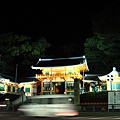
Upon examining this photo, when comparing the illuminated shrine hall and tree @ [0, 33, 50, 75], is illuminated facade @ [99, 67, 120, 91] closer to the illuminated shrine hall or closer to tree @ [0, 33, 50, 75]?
the illuminated shrine hall

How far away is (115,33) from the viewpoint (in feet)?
136

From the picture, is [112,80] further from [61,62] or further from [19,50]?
[19,50]

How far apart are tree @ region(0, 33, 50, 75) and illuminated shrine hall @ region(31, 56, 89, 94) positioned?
21.4 feet

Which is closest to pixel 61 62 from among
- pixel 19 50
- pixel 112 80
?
pixel 19 50

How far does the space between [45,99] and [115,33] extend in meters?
27.9

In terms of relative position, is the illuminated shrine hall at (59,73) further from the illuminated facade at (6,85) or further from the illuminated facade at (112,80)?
the illuminated facade at (112,80)

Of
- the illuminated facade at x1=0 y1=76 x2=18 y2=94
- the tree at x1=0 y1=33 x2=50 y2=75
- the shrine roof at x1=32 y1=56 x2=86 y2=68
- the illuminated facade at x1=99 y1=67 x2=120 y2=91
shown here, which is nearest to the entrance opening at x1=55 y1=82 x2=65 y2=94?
the shrine roof at x1=32 y1=56 x2=86 y2=68

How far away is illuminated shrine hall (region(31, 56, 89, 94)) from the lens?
159 ft

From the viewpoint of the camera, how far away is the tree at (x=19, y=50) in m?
55.3

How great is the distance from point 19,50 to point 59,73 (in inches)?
458

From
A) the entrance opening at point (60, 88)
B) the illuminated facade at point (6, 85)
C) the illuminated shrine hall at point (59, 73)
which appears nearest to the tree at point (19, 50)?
the illuminated facade at point (6, 85)

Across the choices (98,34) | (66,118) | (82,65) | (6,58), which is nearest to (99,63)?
(82,65)

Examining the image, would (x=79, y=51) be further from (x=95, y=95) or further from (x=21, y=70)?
(x=95, y=95)

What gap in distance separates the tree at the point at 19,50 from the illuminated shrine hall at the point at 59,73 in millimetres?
6526
